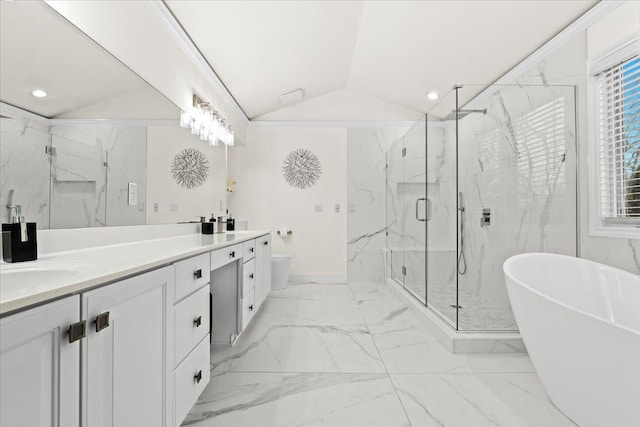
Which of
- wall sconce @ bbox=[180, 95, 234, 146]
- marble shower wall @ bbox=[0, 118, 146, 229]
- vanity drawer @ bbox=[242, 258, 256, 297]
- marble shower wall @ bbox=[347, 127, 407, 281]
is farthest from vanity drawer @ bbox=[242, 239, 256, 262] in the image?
marble shower wall @ bbox=[347, 127, 407, 281]

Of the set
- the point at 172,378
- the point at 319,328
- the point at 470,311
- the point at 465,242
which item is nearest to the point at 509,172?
the point at 465,242

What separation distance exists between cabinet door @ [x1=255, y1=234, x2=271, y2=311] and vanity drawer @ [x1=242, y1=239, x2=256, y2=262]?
161 millimetres

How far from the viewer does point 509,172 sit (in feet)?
8.31

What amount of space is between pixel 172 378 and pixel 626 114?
2718 mm

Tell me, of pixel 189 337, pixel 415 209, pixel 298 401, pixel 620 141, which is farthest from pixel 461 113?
pixel 189 337

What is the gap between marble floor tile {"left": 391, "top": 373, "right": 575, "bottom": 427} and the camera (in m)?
1.38

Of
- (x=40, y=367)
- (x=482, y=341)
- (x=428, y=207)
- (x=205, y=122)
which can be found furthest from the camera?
(x=428, y=207)

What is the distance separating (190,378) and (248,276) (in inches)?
41.7

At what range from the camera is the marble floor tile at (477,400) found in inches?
54.1

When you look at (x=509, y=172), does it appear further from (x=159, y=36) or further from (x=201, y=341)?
(x=159, y=36)

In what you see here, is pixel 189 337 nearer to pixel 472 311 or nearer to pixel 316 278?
pixel 472 311

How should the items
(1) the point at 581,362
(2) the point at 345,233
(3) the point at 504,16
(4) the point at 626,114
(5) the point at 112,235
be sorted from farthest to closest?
(2) the point at 345,233 → (3) the point at 504,16 → (4) the point at 626,114 → (5) the point at 112,235 → (1) the point at 581,362

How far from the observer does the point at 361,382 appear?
169 centimetres

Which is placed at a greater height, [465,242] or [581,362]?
[465,242]
